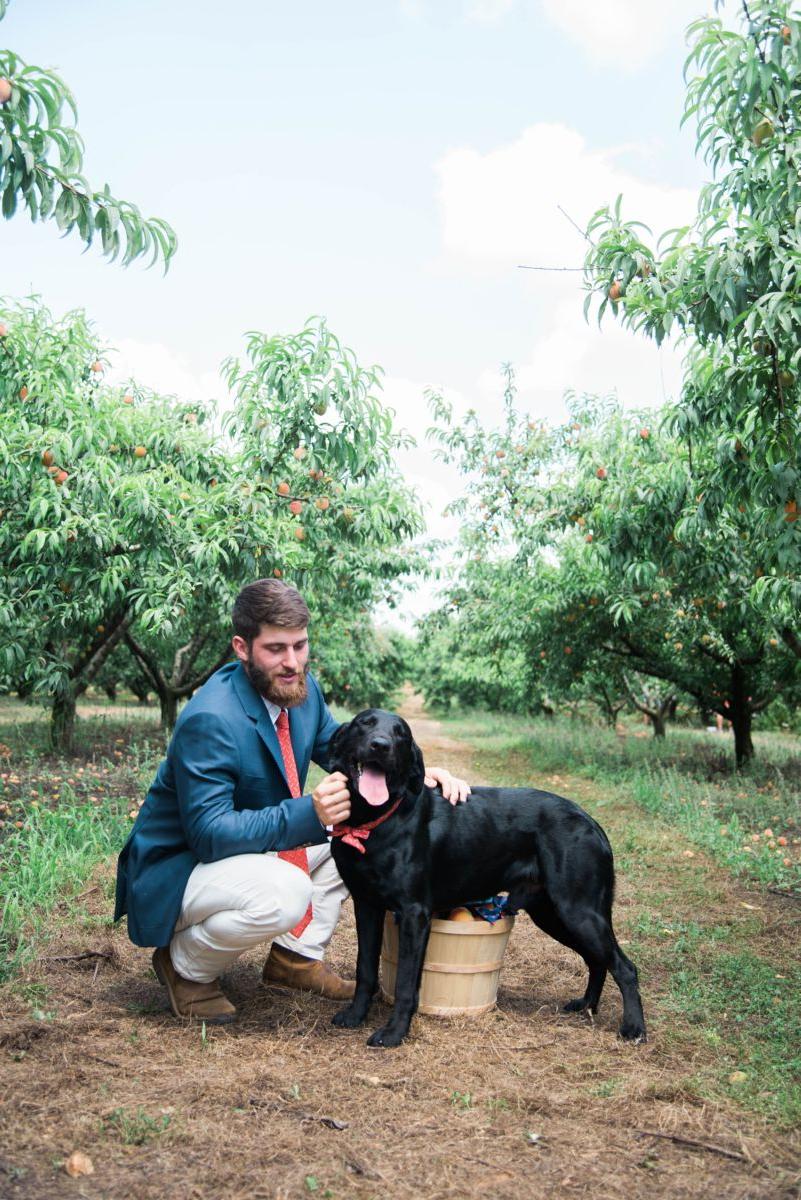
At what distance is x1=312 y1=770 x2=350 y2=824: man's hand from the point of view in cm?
331

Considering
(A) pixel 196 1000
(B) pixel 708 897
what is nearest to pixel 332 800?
(A) pixel 196 1000

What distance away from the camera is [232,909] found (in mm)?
3443

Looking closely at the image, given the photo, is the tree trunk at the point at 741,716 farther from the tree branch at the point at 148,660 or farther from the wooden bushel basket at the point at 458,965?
the wooden bushel basket at the point at 458,965

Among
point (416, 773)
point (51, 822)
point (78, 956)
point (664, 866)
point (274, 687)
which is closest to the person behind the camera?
point (416, 773)

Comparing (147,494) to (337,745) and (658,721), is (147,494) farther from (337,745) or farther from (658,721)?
(658,721)

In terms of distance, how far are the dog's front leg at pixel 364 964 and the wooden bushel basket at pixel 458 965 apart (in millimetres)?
109

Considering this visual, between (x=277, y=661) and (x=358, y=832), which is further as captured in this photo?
(x=277, y=661)

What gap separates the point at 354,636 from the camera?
20875 millimetres

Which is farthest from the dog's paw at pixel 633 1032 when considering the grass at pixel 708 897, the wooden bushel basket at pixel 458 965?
the wooden bushel basket at pixel 458 965

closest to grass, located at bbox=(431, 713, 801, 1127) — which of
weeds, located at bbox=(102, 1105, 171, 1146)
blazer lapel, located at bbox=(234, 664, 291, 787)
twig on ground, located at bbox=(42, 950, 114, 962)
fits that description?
weeds, located at bbox=(102, 1105, 171, 1146)

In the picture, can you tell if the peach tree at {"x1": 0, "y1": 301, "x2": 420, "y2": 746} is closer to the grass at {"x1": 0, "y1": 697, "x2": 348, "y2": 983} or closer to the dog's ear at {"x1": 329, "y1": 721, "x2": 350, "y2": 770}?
the grass at {"x1": 0, "y1": 697, "x2": 348, "y2": 983}

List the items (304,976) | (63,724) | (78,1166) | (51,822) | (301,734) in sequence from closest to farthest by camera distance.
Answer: (78,1166) < (301,734) < (304,976) < (51,822) < (63,724)

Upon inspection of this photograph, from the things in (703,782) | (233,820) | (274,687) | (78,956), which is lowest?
(78,956)

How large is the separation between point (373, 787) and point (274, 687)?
59 centimetres
